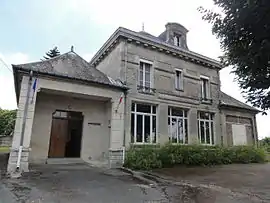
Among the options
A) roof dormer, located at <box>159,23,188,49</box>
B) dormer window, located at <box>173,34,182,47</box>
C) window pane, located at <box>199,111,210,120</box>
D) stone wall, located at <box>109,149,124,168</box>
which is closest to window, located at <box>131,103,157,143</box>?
stone wall, located at <box>109,149,124,168</box>

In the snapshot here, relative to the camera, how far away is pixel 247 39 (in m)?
7.05

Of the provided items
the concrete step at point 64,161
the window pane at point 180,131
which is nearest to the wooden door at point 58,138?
the concrete step at point 64,161

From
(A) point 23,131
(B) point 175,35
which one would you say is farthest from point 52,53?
(A) point 23,131

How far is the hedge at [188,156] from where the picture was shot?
10.5 meters

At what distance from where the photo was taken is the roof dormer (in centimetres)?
1544

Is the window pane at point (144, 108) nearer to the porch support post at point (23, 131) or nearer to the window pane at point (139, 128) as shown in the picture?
the window pane at point (139, 128)

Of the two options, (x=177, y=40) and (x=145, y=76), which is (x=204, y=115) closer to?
(x=145, y=76)

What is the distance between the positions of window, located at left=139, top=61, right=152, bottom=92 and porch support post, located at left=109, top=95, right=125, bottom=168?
1.79 metres

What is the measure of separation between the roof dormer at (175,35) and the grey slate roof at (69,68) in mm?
5806

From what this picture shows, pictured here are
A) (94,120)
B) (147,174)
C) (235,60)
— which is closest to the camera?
(235,60)


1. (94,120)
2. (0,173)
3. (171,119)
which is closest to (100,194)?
(0,173)

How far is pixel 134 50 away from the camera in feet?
42.1

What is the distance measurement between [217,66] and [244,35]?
9.84 meters

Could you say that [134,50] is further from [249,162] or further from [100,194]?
[249,162]
